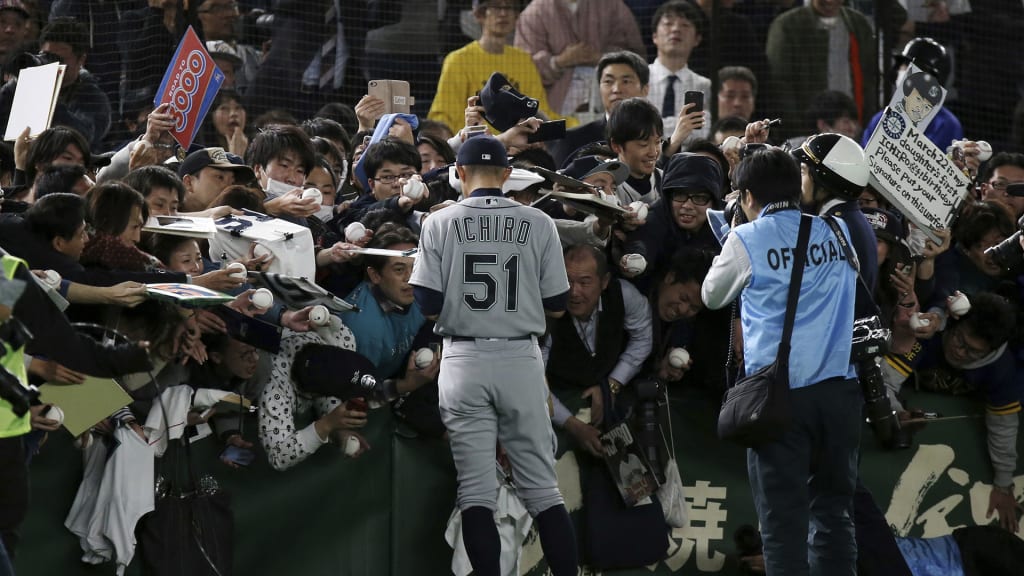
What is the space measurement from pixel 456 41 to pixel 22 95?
3959mm

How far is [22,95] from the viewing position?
764 cm

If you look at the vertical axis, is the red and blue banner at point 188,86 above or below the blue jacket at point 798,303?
above

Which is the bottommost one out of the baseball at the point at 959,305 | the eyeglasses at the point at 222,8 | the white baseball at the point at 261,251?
the baseball at the point at 959,305

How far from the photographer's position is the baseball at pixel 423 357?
6832mm

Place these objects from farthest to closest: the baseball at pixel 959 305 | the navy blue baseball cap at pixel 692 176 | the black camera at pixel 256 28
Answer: the black camera at pixel 256 28
the baseball at pixel 959 305
the navy blue baseball cap at pixel 692 176

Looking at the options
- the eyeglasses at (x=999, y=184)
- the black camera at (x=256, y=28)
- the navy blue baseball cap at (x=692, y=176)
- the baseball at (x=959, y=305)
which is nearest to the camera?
the navy blue baseball cap at (x=692, y=176)

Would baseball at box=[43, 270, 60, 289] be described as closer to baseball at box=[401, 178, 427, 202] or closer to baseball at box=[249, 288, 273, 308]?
baseball at box=[249, 288, 273, 308]

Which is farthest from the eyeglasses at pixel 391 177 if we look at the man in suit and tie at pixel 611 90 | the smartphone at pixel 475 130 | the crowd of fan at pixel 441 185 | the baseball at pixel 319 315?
the man in suit and tie at pixel 611 90

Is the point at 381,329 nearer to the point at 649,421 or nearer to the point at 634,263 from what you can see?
the point at 634,263

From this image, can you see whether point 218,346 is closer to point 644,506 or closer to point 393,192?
point 393,192

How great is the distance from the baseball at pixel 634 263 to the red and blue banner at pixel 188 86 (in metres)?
2.44

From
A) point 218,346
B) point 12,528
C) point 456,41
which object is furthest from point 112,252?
point 456,41

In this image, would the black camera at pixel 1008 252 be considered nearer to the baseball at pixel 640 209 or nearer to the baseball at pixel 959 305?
the baseball at pixel 959 305

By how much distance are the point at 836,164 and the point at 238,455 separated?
9.43 ft
